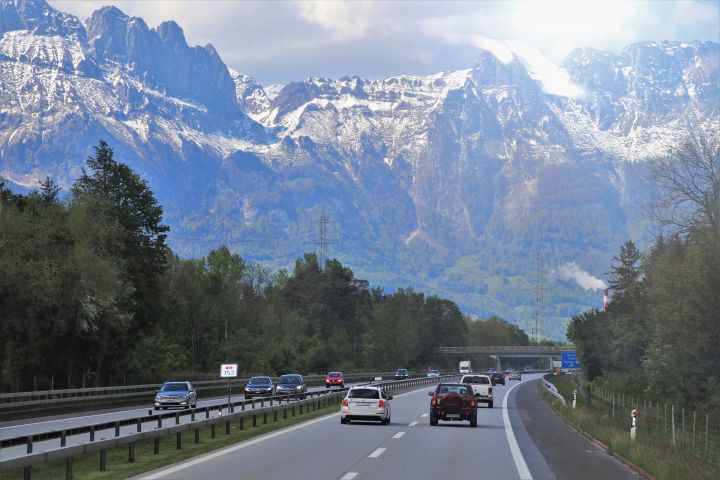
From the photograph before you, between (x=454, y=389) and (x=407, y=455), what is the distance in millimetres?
15512

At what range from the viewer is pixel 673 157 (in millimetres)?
67188

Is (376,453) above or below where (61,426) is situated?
above

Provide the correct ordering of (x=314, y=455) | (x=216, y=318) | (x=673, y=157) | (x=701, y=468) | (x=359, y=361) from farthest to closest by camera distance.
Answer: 1. (x=359, y=361)
2. (x=216, y=318)
3. (x=673, y=157)
4. (x=314, y=455)
5. (x=701, y=468)

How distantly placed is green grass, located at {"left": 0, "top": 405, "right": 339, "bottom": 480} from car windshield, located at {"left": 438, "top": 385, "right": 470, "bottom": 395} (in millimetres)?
7250

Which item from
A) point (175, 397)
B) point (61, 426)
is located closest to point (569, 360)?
point (175, 397)

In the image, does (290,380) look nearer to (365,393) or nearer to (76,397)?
(76,397)

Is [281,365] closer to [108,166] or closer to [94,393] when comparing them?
[108,166]

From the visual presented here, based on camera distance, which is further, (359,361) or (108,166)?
(359,361)

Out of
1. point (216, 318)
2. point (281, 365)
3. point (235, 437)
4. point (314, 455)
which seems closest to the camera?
point (314, 455)

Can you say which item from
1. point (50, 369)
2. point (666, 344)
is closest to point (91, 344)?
point (50, 369)

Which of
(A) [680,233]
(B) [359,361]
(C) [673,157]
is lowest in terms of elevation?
(B) [359,361]

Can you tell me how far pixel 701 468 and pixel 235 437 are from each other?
15.6 meters

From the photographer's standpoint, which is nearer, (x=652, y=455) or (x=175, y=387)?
(x=652, y=455)

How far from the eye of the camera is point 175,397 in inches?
2072
